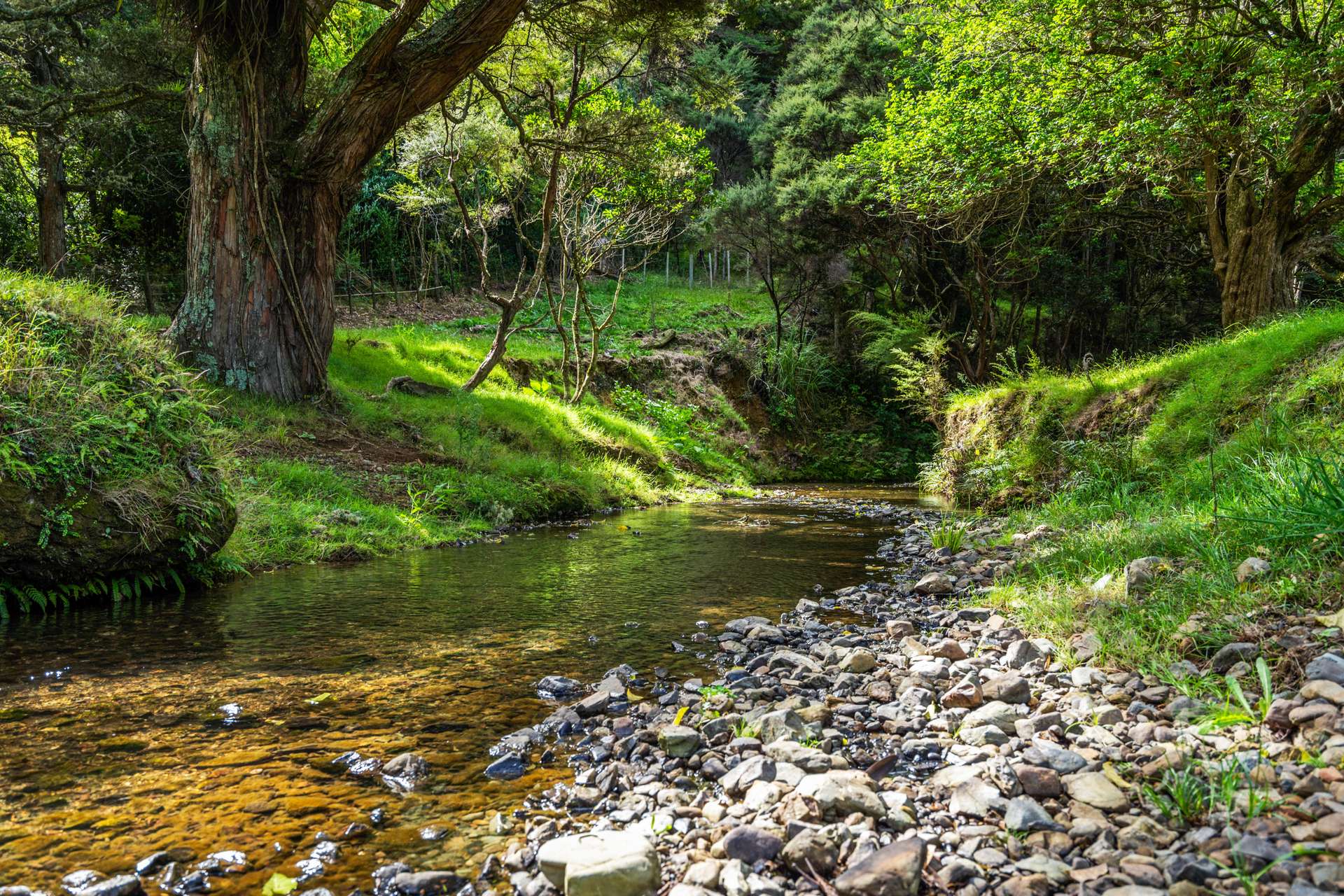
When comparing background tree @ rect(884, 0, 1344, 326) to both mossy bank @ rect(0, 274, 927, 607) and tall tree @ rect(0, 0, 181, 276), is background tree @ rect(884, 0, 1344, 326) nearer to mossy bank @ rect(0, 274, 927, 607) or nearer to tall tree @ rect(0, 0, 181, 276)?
mossy bank @ rect(0, 274, 927, 607)

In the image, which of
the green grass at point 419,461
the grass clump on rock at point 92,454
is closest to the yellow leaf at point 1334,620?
the grass clump on rock at point 92,454

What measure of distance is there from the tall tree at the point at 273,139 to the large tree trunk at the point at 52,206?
268 inches

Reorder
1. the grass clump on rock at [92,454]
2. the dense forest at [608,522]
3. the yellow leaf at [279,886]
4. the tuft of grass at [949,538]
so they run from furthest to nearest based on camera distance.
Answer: the tuft of grass at [949,538] → the grass clump on rock at [92,454] → the dense forest at [608,522] → the yellow leaf at [279,886]

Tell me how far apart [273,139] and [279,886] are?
928 centimetres

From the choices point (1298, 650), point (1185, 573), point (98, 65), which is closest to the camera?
point (1298, 650)

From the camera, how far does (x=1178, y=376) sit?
770 cm

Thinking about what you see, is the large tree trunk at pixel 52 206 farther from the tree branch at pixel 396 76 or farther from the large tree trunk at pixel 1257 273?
the large tree trunk at pixel 1257 273

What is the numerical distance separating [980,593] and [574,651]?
9.13 feet

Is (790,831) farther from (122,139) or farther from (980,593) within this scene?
(122,139)

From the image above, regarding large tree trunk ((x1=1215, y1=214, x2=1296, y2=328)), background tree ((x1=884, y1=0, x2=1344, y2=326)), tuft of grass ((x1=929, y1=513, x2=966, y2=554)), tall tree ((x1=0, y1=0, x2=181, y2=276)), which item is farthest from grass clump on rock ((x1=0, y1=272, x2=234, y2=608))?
large tree trunk ((x1=1215, y1=214, x2=1296, y2=328))

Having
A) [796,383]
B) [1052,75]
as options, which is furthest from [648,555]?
[796,383]

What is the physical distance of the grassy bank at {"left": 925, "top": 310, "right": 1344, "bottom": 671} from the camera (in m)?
3.14

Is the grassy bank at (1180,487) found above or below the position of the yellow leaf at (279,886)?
above

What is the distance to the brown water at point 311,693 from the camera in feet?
7.27
